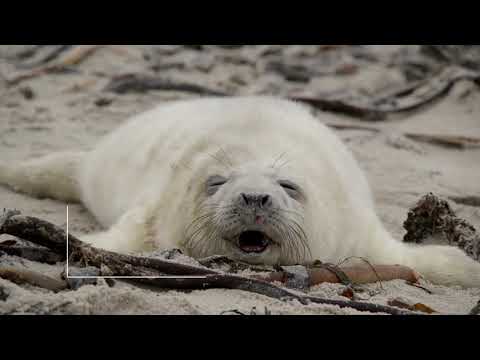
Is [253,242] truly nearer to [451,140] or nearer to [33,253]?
[33,253]

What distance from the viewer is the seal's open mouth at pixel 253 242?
340cm

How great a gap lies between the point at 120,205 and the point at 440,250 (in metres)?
1.73

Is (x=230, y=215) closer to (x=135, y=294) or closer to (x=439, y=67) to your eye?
(x=135, y=294)

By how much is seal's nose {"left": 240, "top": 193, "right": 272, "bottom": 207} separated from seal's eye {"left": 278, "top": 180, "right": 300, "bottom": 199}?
25 cm

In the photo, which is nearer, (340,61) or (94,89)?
(94,89)

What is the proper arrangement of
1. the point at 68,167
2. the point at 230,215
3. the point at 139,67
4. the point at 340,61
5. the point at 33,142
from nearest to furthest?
the point at 230,215 < the point at 68,167 < the point at 33,142 < the point at 139,67 < the point at 340,61

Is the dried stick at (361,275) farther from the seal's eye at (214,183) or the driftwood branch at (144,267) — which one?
the seal's eye at (214,183)

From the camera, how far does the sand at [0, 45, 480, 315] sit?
103 inches

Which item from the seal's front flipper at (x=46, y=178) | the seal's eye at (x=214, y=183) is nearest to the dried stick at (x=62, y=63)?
the seal's front flipper at (x=46, y=178)

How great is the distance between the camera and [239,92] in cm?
799

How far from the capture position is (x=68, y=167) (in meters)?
5.17

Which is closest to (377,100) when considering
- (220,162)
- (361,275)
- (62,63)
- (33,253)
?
(62,63)
